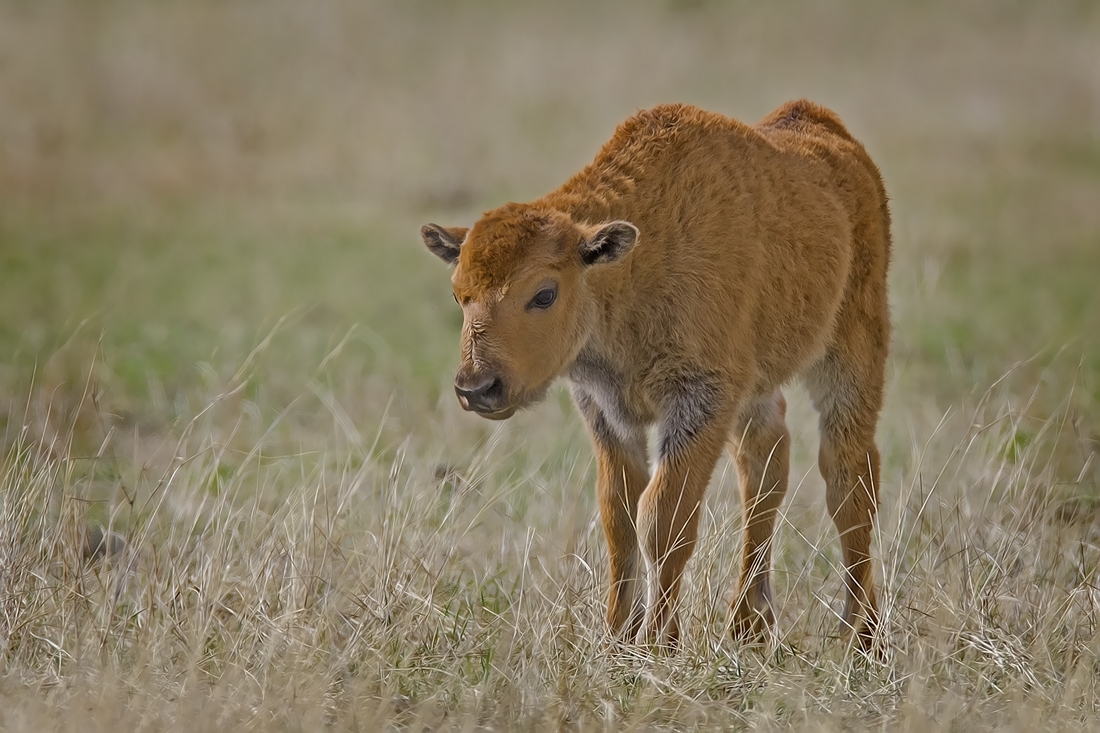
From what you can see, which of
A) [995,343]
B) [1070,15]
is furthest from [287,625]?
[1070,15]

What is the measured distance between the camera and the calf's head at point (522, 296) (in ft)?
17.2

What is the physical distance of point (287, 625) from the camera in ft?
17.8

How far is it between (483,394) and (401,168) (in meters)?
14.5

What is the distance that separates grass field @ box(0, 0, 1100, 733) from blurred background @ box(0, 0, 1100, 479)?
0.26 feet

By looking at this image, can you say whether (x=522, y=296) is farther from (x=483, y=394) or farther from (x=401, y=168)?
(x=401, y=168)

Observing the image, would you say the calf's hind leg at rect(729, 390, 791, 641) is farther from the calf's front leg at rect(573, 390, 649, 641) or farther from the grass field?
the calf's front leg at rect(573, 390, 649, 641)

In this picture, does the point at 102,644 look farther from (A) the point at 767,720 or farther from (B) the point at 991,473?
(B) the point at 991,473

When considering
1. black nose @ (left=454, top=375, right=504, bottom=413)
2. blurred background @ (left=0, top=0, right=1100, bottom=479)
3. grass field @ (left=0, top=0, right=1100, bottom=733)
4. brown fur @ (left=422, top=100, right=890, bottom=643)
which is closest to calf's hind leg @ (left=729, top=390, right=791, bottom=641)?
brown fur @ (left=422, top=100, right=890, bottom=643)

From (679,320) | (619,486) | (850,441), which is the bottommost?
(619,486)

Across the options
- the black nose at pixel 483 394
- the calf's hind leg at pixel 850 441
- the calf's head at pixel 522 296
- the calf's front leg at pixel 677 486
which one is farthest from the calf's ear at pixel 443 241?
the calf's hind leg at pixel 850 441

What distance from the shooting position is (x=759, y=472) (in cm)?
686

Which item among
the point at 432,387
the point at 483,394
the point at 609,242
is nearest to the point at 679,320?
the point at 609,242

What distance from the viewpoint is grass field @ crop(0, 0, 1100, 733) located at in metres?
5.21

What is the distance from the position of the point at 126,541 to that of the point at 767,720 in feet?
9.50
